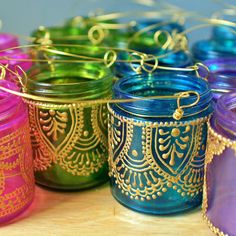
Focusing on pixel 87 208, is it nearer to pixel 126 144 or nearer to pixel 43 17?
pixel 126 144

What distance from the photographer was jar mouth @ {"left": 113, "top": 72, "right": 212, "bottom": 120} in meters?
0.47

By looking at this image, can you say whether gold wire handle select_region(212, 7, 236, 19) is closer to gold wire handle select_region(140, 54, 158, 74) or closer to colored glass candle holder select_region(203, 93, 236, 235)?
gold wire handle select_region(140, 54, 158, 74)

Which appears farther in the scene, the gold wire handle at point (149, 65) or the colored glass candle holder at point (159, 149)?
the gold wire handle at point (149, 65)

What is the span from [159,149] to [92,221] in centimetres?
11

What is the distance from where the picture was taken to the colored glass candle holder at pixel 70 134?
20.2 inches

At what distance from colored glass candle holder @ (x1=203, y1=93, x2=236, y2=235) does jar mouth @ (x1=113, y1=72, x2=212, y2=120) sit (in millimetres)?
31

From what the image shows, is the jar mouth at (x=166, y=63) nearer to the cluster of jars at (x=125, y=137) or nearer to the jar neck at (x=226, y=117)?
the cluster of jars at (x=125, y=137)

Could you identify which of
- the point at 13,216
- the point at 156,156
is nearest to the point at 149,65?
the point at 156,156

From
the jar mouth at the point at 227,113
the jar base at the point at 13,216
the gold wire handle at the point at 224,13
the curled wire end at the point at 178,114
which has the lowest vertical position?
the jar base at the point at 13,216

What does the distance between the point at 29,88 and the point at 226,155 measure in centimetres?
24

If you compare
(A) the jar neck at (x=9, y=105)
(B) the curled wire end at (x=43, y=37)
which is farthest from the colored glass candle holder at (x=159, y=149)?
(B) the curled wire end at (x=43, y=37)

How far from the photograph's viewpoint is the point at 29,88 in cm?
52

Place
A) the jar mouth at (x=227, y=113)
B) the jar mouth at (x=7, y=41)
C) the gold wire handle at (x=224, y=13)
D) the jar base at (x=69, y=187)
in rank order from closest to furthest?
the jar mouth at (x=227, y=113)
the jar base at (x=69, y=187)
the jar mouth at (x=7, y=41)
the gold wire handle at (x=224, y=13)

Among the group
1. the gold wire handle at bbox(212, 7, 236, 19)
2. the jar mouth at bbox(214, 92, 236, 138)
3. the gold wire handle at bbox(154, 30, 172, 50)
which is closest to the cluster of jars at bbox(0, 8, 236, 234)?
the jar mouth at bbox(214, 92, 236, 138)
